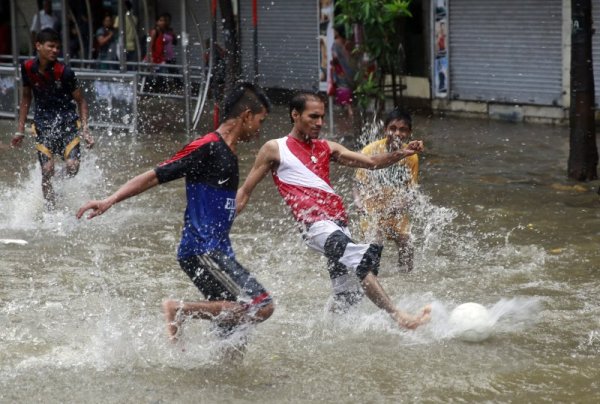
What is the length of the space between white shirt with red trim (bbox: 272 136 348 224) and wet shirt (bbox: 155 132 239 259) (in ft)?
2.41

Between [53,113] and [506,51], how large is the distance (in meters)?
8.17

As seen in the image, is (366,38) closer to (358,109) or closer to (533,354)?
(358,109)

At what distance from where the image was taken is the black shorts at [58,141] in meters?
9.69

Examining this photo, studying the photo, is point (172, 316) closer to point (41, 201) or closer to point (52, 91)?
point (52, 91)

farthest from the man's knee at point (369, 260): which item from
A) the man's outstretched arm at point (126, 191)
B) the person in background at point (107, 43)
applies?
the person in background at point (107, 43)

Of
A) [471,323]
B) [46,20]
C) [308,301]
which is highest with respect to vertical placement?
[46,20]

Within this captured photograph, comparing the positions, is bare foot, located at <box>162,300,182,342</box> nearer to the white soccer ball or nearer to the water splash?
the white soccer ball

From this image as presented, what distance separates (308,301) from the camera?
7156 mm

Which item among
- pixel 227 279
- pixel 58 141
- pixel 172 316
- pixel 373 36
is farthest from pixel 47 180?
pixel 373 36

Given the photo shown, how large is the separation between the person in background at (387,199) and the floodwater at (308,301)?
0.31m

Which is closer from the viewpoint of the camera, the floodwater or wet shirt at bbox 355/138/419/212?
the floodwater

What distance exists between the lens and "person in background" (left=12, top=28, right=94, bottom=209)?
9.63m

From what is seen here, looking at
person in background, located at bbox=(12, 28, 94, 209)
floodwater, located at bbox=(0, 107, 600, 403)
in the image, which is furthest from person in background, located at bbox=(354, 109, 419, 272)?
person in background, located at bbox=(12, 28, 94, 209)

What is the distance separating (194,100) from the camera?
16203 mm
